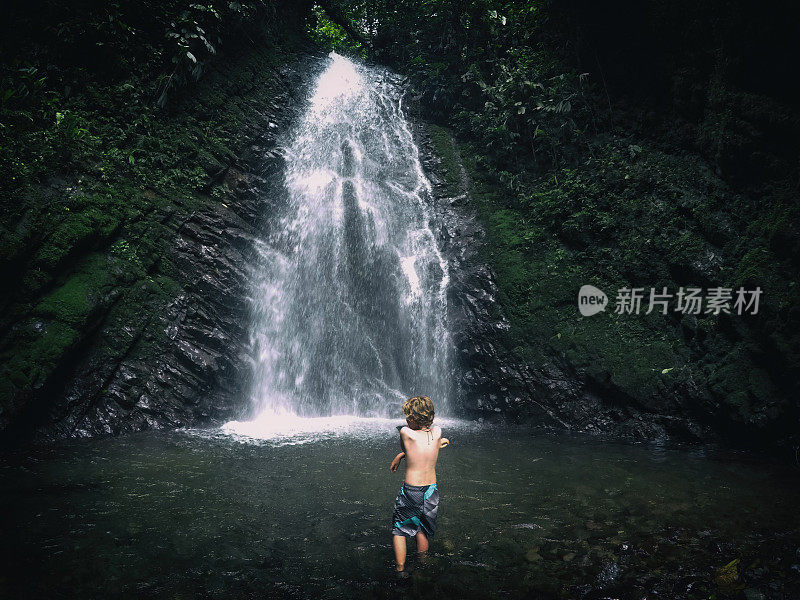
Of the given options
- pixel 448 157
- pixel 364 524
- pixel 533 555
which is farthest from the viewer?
pixel 448 157

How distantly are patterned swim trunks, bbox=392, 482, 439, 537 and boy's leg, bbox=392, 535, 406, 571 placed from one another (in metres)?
0.04

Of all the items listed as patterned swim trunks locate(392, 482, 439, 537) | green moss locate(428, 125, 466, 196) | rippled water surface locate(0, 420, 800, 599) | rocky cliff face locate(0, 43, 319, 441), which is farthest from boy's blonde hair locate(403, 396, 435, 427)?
green moss locate(428, 125, 466, 196)

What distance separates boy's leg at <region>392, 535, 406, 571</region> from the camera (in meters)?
3.37

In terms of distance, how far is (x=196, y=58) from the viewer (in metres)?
11.9

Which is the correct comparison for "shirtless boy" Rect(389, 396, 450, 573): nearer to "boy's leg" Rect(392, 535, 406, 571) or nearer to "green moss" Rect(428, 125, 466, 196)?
"boy's leg" Rect(392, 535, 406, 571)

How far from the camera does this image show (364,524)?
4.32m

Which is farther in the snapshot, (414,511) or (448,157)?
(448,157)

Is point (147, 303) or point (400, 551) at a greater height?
point (147, 303)

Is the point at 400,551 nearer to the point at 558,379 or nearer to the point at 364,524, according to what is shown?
the point at 364,524

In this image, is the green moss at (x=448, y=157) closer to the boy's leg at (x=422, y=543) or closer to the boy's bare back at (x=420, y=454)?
the boy's bare back at (x=420, y=454)

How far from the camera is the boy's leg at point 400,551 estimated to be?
3.37 meters

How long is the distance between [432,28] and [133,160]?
509 inches

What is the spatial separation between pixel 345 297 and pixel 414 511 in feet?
26.7

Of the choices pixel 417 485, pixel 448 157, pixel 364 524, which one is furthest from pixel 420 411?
pixel 448 157
